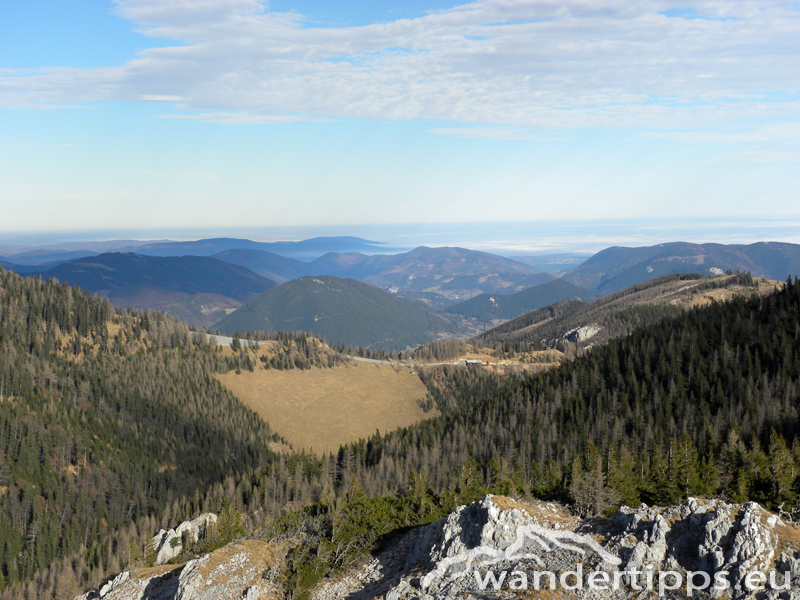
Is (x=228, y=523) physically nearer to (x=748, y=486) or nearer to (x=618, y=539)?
(x=618, y=539)

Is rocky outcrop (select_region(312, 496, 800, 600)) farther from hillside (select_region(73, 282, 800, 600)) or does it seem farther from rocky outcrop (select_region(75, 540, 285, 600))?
rocky outcrop (select_region(75, 540, 285, 600))

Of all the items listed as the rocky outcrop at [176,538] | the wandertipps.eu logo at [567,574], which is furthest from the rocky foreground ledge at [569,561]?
the rocky outcrop at [176,538]

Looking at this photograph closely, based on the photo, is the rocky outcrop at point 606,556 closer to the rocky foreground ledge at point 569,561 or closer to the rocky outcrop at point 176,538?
the rocky foreground ledge at point 569,561

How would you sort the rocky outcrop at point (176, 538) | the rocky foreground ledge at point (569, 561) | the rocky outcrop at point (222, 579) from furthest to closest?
the rocky outcrop at point (176, 538), the rocky outcrop at point (222, 579), the rocky foreground ledge at point (569, 561)

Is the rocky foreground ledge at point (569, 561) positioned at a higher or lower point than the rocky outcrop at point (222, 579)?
higher

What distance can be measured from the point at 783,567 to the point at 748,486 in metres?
54.9

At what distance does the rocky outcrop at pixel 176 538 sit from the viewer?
115 meters

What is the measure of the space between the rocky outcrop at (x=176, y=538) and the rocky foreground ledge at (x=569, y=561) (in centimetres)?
6238

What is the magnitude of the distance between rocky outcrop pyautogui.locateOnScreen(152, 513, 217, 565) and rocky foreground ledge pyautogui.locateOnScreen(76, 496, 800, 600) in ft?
205

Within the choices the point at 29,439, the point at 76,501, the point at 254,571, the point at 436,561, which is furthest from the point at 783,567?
the point at 29,439

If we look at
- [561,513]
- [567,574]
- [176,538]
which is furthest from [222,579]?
[176,538]

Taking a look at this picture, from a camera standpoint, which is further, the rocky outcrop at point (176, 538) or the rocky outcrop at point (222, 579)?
the rocky outcrop at point (176, 538)

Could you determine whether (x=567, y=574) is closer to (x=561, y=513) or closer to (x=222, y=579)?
(x=561, y=513)

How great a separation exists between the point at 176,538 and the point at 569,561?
109 meters
